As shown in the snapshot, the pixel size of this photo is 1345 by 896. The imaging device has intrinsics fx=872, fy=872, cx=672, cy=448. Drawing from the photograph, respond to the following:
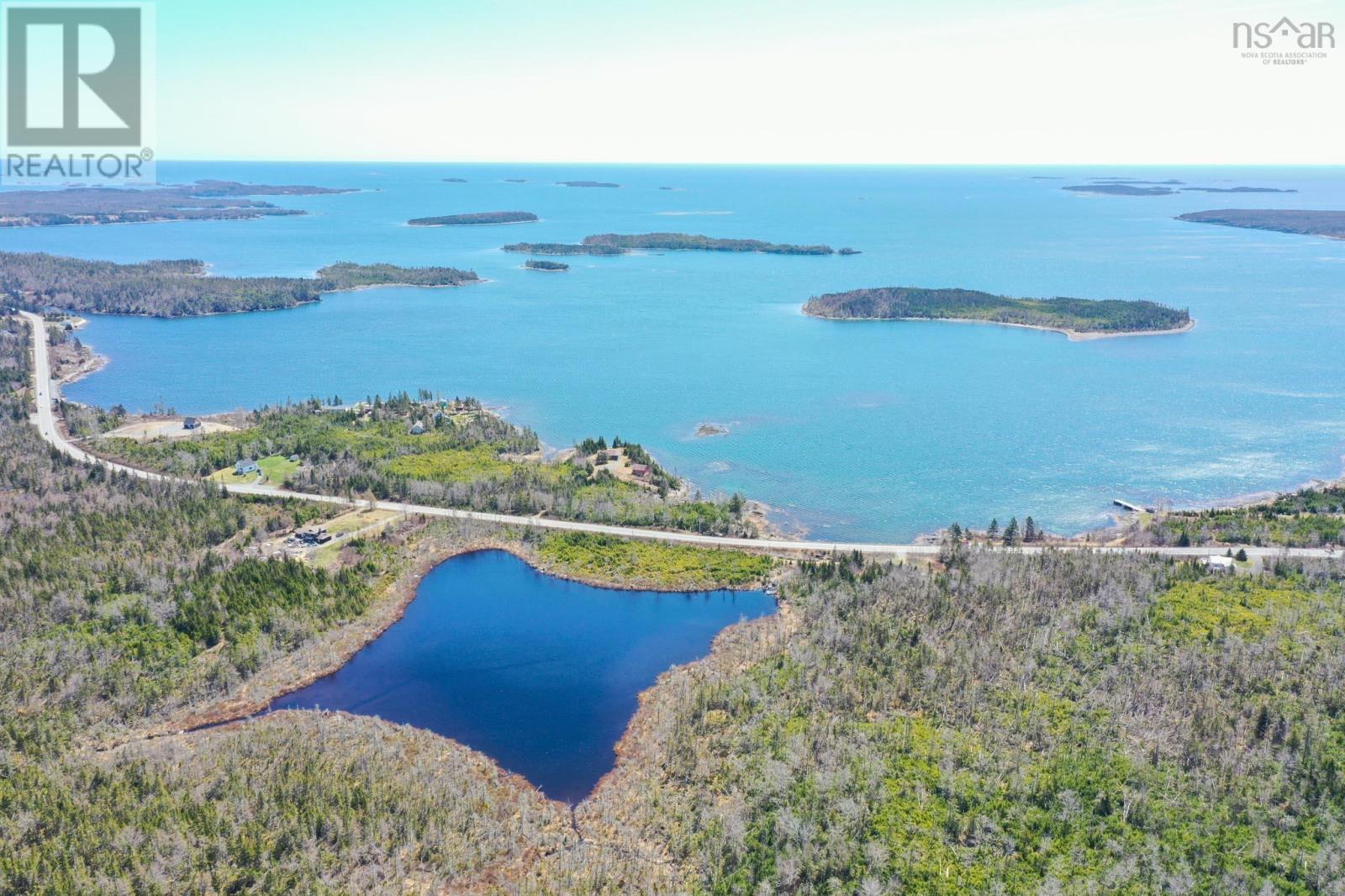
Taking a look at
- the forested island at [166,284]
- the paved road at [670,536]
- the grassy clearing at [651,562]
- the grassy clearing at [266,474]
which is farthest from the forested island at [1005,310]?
the grassy clearing at [266,474]

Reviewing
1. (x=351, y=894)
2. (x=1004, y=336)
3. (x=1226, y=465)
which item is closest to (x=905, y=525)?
(x=1226, y=465)

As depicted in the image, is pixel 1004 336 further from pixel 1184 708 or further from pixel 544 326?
pixel 1184 708

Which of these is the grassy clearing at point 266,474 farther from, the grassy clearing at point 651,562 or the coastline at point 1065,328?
the coastline at point 1065,328

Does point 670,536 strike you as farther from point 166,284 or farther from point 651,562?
point 166,284

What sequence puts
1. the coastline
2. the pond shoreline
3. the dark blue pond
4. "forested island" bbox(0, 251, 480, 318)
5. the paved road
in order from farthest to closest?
"forested island" bbox(0, 251, 480, 318) < the coastline < the paved road < the dark blue pond < the pond shoreline

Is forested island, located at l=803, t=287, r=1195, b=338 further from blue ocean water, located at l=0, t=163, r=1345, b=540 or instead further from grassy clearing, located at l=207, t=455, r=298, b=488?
grassy clearing, located at l=207, t=455, r=298, b=488

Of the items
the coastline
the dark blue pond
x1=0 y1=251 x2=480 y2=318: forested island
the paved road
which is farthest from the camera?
x1=0 y1=251 x2=480 y2=318: forested island

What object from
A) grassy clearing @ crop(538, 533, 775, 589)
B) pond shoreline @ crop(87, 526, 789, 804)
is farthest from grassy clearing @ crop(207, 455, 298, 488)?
grassy clearing @ crop(538, 533, 775, 589)
